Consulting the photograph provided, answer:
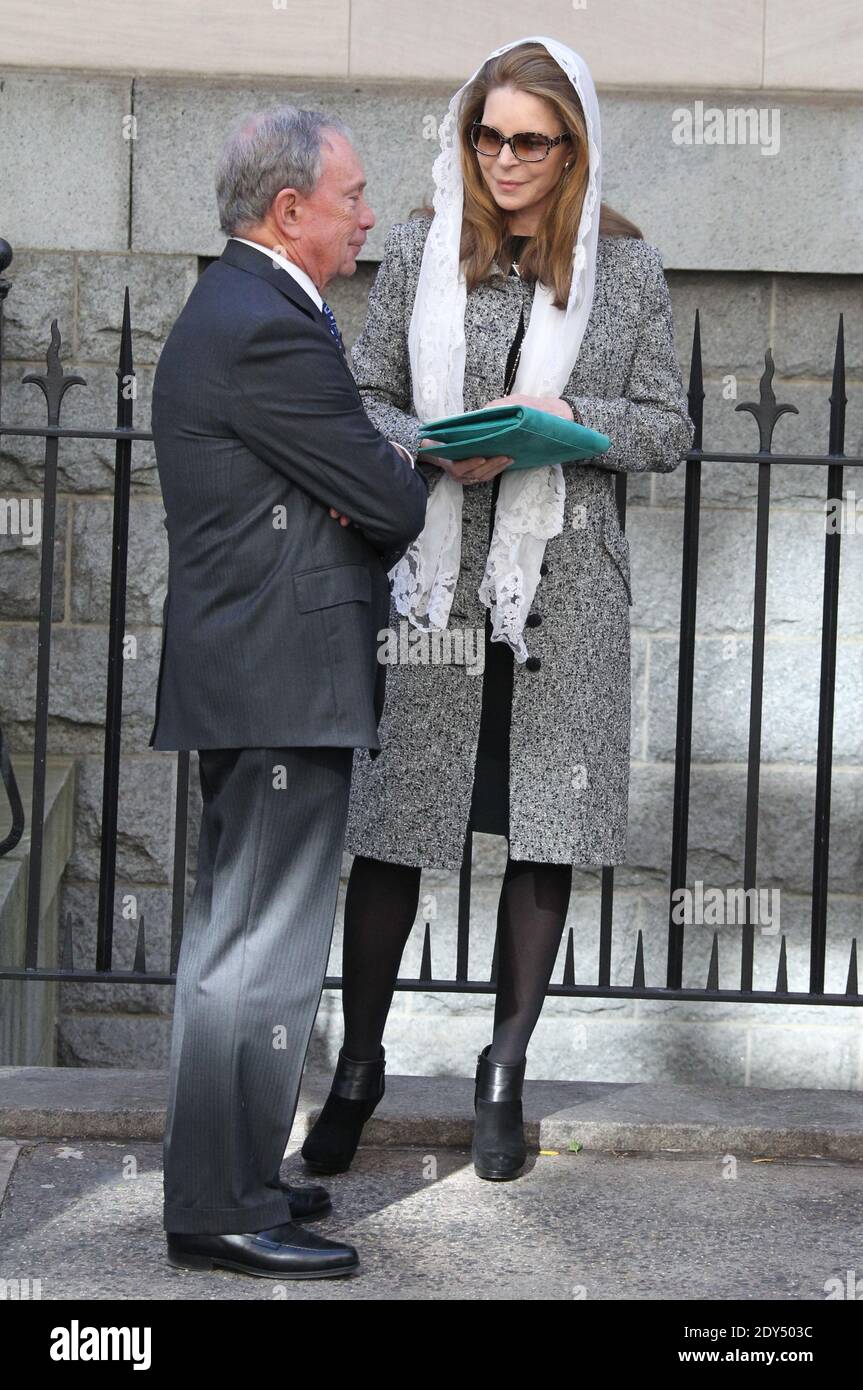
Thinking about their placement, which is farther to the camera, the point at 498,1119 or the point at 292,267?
the point at 498,1119

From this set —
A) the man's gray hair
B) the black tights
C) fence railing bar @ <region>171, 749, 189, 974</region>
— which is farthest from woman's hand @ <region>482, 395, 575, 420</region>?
fence railing bar @ <region>171, 749, 189, 974</region>

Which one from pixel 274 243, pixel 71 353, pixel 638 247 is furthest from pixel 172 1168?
pixel 71 353

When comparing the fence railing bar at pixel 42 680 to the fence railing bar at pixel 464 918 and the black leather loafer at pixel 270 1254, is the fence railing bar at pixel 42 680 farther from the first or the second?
the black leather loafer at pixel 270 1254

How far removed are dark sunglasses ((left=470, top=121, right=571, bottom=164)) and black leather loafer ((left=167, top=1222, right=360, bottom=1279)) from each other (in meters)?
1.80

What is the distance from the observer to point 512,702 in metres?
3.18

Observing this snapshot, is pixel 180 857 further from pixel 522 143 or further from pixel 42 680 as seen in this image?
pixel 522 143

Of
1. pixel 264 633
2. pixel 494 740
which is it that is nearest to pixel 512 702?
pixel 494 740

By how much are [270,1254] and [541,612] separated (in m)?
1.20

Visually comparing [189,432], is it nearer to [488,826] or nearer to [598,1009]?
[488,826]

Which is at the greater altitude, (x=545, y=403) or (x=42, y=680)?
(x=545, y=403)

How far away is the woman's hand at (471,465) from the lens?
2.98 m

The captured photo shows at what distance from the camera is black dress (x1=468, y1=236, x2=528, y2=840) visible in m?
3.20

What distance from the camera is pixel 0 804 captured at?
14.7 feet

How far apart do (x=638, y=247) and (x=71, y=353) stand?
7.57 ft
